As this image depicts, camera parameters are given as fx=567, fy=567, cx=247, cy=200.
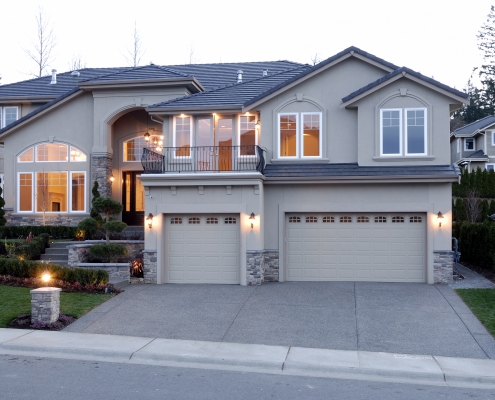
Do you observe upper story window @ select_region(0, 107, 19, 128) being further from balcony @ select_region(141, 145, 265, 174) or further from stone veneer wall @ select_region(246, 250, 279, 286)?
stone veneer wall @ select_region(246, 250, 279, 286)

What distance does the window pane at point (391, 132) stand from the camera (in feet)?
56.9

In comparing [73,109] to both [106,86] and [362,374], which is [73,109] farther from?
[362,374]

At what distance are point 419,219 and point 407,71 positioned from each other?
4454mm

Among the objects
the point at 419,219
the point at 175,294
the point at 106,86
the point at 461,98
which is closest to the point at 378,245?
the point at 419,219

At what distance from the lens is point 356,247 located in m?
17.4

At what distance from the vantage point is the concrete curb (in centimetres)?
884

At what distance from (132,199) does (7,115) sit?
286 inches

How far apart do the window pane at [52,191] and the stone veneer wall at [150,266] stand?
720 centimetres

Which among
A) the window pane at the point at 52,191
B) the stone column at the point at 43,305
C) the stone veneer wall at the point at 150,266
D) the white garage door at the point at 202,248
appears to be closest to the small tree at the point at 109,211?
the stone veneer wall at the point at 150,266

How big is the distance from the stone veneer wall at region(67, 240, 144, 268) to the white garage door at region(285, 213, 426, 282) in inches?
190

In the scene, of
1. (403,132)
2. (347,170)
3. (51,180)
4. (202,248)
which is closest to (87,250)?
(202,248)

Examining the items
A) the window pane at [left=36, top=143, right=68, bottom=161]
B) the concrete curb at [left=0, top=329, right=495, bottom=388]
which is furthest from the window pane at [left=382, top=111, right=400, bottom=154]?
the window pane at [left=36, top=143, right=68, bottom=161]

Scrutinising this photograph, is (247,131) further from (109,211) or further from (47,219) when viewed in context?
(47,219)

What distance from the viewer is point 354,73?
59.7ft
